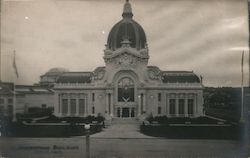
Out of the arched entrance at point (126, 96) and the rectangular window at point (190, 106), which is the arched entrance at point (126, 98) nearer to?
the arched entrance at point (126, 96)

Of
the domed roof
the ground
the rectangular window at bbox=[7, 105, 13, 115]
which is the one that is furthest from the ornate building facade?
the rectangular window at bbox=[7, 105, 13, 115]

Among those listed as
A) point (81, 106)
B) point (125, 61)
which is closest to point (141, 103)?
point (125, 61)

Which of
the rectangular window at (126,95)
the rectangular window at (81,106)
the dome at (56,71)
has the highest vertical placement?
the dome at (56,71)

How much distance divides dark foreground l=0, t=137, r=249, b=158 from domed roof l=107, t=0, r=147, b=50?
825 mm

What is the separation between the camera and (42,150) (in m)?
3.04

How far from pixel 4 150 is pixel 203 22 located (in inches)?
80.6

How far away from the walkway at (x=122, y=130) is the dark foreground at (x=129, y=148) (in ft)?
0.12

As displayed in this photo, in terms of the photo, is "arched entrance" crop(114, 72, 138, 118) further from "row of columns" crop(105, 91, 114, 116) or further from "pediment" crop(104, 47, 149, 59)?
"pediment" crop(104, 47, 149, 59)

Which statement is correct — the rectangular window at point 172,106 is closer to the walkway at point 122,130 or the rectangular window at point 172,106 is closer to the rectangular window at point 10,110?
the walkway at point 122,130

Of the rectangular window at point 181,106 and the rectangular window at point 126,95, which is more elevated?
the rectangular window at point 126,95

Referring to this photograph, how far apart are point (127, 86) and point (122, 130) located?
0.39 metres

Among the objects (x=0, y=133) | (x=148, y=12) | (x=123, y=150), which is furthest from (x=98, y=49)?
(x=0, y=133)

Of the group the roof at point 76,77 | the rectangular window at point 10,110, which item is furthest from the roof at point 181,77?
the rectangular window at point 10,110

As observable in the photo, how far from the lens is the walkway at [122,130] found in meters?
3.04
